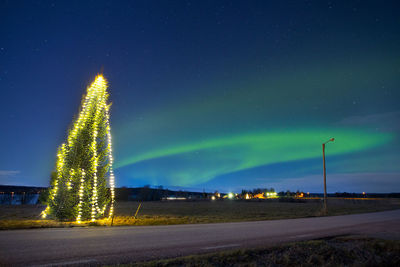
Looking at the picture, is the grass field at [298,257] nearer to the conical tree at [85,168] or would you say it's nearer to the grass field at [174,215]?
the grass field at [174,215]

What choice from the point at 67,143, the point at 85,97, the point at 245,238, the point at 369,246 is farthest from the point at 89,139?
the point at 369,246

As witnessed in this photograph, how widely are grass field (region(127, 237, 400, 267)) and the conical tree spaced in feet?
35.8

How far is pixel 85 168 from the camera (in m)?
16.2

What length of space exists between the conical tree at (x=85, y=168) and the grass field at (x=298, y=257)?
1090 cm

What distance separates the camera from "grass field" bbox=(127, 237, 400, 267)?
5.98 meters

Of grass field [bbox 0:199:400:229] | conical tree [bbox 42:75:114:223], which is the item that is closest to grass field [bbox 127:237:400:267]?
grass field [bbox 0:199:400:229]

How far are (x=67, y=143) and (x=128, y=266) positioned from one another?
12.6 meters

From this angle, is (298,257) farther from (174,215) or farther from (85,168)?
(174,215)

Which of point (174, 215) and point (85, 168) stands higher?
point (85, 168)

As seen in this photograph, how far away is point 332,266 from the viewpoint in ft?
19.2

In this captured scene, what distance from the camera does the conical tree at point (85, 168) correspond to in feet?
50.9

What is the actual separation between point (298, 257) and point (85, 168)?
12.8 metres

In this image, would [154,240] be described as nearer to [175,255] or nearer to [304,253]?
[175,255]

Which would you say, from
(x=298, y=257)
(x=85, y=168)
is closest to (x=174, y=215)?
(x=85, y=168)
